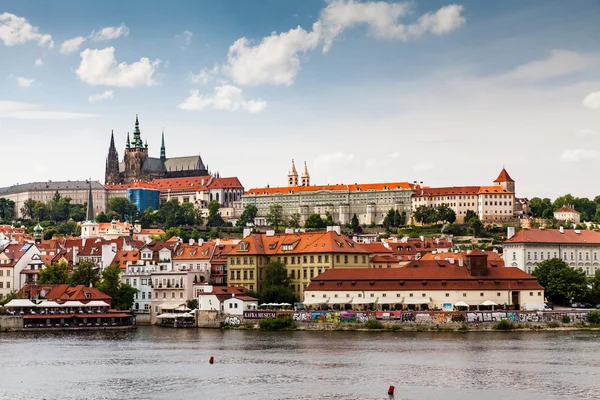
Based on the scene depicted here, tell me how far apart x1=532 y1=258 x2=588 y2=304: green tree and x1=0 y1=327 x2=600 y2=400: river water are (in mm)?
14830

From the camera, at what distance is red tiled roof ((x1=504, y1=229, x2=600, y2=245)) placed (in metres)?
102

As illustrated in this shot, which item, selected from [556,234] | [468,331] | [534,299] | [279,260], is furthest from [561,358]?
[556,234]

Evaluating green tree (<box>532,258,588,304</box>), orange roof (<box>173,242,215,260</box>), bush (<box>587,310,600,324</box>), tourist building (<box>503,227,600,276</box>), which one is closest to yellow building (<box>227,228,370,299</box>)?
orange roof (<box>173,242,215,260</box>)

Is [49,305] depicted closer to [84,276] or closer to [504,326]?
[84,276]

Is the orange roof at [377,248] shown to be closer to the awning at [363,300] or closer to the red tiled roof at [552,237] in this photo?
the red tiled roof at [552,237]

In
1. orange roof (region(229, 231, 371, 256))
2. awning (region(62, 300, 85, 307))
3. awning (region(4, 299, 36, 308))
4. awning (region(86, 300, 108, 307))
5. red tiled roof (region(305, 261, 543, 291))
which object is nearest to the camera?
red tiled roof (region(305, 261, 543, 291))

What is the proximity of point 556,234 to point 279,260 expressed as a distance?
25658mm

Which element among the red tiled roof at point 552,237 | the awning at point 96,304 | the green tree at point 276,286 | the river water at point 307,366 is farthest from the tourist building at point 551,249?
the awning at point 96,304

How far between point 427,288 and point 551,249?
22.9 m

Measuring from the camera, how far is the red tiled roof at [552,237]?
4016 inches

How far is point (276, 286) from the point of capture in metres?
90.2

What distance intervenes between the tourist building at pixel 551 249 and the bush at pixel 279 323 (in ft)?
89.0

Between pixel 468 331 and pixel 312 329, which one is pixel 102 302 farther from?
pixel 468 331

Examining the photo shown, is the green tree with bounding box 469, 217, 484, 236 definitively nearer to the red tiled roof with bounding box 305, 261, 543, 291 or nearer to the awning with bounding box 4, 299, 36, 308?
the red tiled roof with bounding box 305, 261, 543, 291
